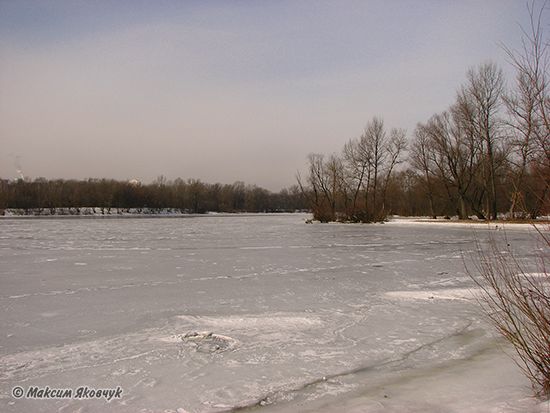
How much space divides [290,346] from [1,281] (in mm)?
6269

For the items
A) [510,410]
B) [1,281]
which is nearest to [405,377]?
[510,410]

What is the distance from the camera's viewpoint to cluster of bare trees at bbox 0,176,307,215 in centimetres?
6806

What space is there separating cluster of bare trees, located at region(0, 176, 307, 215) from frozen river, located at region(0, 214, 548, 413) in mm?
67588

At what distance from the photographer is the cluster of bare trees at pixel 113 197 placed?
223 ft

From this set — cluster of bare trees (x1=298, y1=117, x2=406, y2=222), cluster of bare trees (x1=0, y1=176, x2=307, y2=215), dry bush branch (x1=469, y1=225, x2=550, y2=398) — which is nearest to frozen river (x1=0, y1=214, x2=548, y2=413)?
dry bush branch (x1=469, y1=225, x2=550, y2=398)

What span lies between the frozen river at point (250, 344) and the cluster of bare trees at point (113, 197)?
222ft

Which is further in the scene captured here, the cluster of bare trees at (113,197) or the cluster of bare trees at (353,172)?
the cluster of bare trees at (113,197)

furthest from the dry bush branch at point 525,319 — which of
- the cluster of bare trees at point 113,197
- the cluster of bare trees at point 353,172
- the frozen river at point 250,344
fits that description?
the cluster of bare trees at point 113,197

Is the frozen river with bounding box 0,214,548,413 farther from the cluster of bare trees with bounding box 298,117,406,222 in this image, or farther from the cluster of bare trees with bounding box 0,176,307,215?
the cluster of bare trees with bounding box 0,176,307,215

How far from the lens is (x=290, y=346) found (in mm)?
3645

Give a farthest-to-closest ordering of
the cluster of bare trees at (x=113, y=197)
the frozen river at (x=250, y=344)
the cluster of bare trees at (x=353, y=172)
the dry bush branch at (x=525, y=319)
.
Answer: the cluster of bare trees at (x=113, y=197) → the cluster of bare trees at (x=353, y=172) → the frozen river at (x=250, y=344) → the dry bush branch at (x=525, y=319)

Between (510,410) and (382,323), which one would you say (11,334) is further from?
(510,410)

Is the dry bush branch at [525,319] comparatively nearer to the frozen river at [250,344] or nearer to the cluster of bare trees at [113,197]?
the frozen river at [250,344]

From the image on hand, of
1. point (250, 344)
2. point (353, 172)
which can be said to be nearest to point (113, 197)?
point (353, 172)
